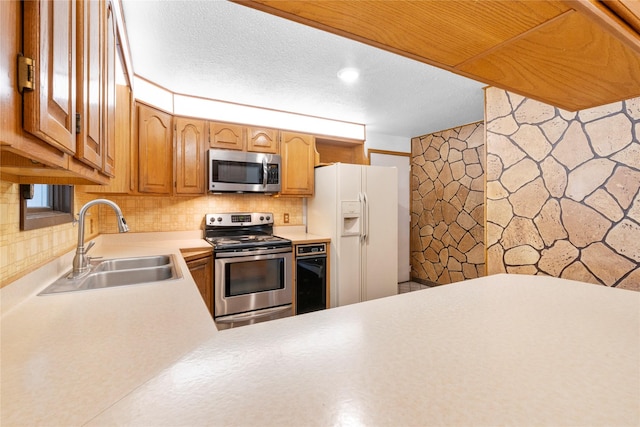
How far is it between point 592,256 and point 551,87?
5.95 feet

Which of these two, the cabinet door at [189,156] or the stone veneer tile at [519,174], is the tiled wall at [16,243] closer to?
the cabinet door at [189,156]

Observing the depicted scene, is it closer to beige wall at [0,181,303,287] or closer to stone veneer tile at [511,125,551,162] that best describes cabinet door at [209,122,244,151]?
beige wall at [0,181,303,287]

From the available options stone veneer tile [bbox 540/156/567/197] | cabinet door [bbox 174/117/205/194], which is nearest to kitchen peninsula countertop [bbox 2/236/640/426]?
stone veneer tile [bbox 540/156/567/197]

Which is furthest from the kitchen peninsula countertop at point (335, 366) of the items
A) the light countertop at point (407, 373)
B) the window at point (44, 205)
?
the window at point (44, 205)

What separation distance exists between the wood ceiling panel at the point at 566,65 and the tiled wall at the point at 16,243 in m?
1.56

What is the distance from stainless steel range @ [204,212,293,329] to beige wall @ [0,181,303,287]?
24cm

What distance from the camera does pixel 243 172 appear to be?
3.01m

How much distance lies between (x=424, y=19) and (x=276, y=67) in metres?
1.90

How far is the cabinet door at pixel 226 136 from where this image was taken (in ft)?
9.64

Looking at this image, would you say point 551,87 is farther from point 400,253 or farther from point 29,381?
point 400,253

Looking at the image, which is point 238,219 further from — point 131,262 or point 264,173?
point 131,262

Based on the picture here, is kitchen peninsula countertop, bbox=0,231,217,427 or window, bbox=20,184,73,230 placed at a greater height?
window, bbox=20,184,73,230

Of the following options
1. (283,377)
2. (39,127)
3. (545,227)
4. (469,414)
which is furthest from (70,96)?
(545,227)

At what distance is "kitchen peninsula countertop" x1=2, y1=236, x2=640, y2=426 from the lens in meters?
0.46
